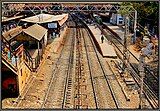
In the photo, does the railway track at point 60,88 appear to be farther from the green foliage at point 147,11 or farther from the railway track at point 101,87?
the green foliage at point 147,11

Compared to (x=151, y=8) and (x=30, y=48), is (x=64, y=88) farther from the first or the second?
(x=151, y=8)

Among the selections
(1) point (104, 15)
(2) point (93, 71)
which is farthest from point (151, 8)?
(1) point (104, 15)

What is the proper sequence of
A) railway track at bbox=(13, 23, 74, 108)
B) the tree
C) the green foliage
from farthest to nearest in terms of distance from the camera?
1. the tree
2. the green foliage
3. railway track at bbox=(13, 23, 74, 108)

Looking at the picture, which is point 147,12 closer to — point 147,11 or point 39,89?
point 147,11

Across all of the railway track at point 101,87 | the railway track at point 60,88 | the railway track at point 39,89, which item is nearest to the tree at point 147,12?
the railway track at point 101,87

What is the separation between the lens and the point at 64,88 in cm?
1867

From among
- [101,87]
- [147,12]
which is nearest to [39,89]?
[101,87]

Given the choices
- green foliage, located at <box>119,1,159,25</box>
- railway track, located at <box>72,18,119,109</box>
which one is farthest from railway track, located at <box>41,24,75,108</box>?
green foliage, located at <box>119,1,159,25</box>

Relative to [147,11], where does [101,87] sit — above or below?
below

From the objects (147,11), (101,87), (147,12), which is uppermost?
(147,11)

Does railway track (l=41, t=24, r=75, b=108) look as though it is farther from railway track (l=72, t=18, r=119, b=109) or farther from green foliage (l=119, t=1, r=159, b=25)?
green foliage (l=119, t=1, r=159, b=25)

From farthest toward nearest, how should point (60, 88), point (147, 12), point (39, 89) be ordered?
Result: 1. point (147, 12)
2. point (60, 88)
3. point (39, 89)

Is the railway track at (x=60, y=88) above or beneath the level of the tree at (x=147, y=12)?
beneath

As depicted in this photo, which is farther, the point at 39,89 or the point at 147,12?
the point at 147,12
